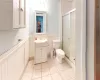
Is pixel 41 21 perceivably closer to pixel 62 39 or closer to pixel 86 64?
pixel 62 39

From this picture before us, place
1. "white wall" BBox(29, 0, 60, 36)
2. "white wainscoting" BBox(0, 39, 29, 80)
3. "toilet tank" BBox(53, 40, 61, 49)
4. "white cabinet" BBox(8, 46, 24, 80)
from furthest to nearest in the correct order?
"toilet tank" BBox(53, 40, 61, 49), "white wall" BBox(29, 0, 60, 36), "white cabinet" BBox(8, 46, 24, 80), "white wainscoting" BBox(0, 39, 29, 80)

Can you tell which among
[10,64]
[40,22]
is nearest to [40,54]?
[40,22]

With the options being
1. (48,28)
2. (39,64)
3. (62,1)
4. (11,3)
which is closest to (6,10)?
(11,3)

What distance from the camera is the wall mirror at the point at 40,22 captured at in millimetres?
4253

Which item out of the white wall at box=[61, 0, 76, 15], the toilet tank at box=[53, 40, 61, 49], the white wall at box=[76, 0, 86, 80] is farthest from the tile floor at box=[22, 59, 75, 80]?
the white wall at box=[61, 0, 76, 15]

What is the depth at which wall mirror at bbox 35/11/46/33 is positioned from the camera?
167 inches

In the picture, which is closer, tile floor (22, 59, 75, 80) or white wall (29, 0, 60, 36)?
tile floor (22, 59, 75, 80)

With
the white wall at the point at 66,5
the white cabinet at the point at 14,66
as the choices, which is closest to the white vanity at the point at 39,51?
the white cabinet at the point at 14,66

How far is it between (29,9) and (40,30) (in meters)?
0.91

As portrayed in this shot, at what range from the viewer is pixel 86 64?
34.1 inches

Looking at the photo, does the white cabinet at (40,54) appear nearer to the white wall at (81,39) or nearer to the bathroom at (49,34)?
the bathroom at (49,34)

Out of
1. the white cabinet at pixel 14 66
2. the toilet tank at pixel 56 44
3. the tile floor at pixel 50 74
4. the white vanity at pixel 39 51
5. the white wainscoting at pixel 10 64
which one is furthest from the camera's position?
the toilet tank at pixel 56 44

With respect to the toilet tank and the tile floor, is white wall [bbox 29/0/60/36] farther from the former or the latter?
the tile floor

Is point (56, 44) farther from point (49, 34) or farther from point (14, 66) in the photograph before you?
point (14, 66)
